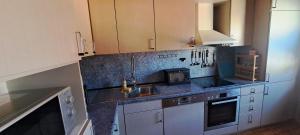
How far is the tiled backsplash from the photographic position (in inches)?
91.3

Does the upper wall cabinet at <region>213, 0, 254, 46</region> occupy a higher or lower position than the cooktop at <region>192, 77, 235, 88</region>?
higher

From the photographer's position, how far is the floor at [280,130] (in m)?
2.45

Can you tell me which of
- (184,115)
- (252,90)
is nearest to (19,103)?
(184,115)

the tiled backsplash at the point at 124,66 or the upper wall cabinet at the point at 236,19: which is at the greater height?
the upper wall cabinet at the point at 236,19

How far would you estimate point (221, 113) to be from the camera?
7.36 ft

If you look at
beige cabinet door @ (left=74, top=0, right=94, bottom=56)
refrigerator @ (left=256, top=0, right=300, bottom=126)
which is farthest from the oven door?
beige cabinet door @ (left=74, top=0, right=94, bottom=56)

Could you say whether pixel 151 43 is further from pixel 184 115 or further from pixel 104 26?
pixel 184 115

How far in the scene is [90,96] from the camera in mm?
2107

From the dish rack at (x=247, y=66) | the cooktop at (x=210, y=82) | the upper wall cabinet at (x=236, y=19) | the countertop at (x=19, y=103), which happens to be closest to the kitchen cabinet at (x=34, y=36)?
the countertop at (x=19, y=103)

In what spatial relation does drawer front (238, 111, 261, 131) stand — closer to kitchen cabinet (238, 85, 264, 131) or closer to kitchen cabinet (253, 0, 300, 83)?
kitchen cabinet (238, 85, 264, 131)

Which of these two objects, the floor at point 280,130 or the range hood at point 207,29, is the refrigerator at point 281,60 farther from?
the range hood at point 207,29

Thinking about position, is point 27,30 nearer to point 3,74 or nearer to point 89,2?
point 3,74

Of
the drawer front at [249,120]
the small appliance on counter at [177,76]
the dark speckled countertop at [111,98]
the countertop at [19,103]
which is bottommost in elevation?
the drawer front at [249,120]

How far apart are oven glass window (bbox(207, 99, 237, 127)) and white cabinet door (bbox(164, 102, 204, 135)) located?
12 cm
